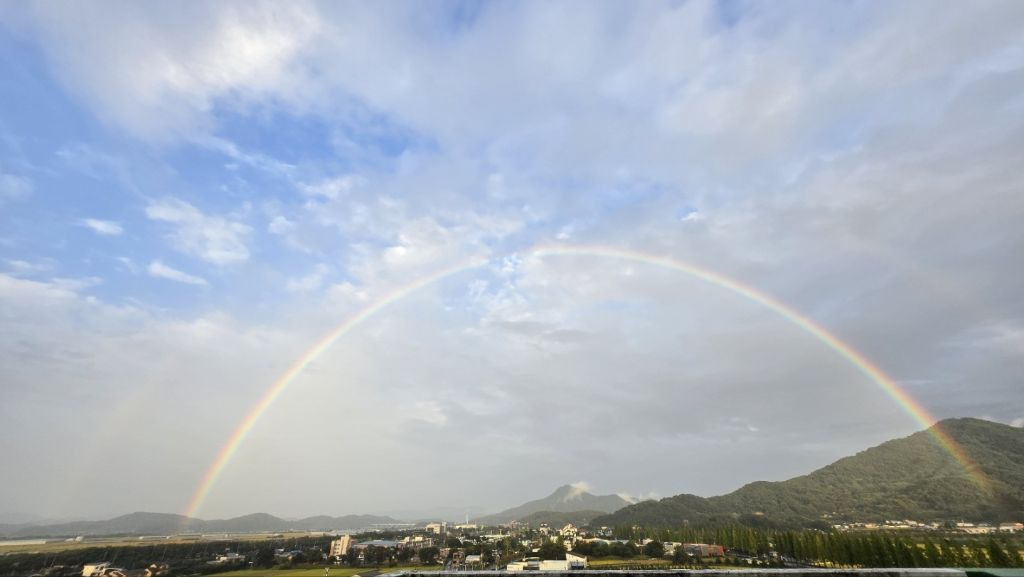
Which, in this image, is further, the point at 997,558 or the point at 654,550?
the point at 654,550

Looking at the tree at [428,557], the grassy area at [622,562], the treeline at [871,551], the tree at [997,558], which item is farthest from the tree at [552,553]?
the tree at [997,558]

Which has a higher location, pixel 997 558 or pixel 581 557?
pixel 997 558

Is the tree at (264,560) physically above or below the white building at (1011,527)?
below

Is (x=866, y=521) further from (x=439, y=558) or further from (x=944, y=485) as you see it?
(x=439, y=558)

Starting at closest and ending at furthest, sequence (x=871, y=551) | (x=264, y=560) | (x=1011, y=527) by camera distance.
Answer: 1. (x=871, y=551)
2. (x=264, y=560)
3. (x=1011, y=527)

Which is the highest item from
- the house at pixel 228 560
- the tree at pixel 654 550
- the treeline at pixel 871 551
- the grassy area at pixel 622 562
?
the treeline at pixel 871 551

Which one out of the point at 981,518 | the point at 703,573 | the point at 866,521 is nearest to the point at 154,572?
the point at 703,573

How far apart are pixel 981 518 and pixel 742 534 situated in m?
124

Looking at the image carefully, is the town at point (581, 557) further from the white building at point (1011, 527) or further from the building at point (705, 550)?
the white building at point (1011, 527)

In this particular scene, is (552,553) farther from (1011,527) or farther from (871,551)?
(1011,527)

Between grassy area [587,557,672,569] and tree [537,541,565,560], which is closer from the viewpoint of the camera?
grassy area [587,557,672,569]

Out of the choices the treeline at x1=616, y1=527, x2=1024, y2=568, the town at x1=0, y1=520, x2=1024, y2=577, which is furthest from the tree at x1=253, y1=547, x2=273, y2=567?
the treeline at x1=616, y1=527, x2=1024, y2=568

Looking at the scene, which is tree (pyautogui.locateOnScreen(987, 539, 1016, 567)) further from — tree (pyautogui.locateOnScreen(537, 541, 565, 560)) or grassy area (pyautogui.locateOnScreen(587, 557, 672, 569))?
tree (pyautogui.locateOnScreen(537, 541, 565, 560))

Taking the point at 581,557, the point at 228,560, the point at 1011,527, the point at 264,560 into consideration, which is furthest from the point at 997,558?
the point at 1011,527
